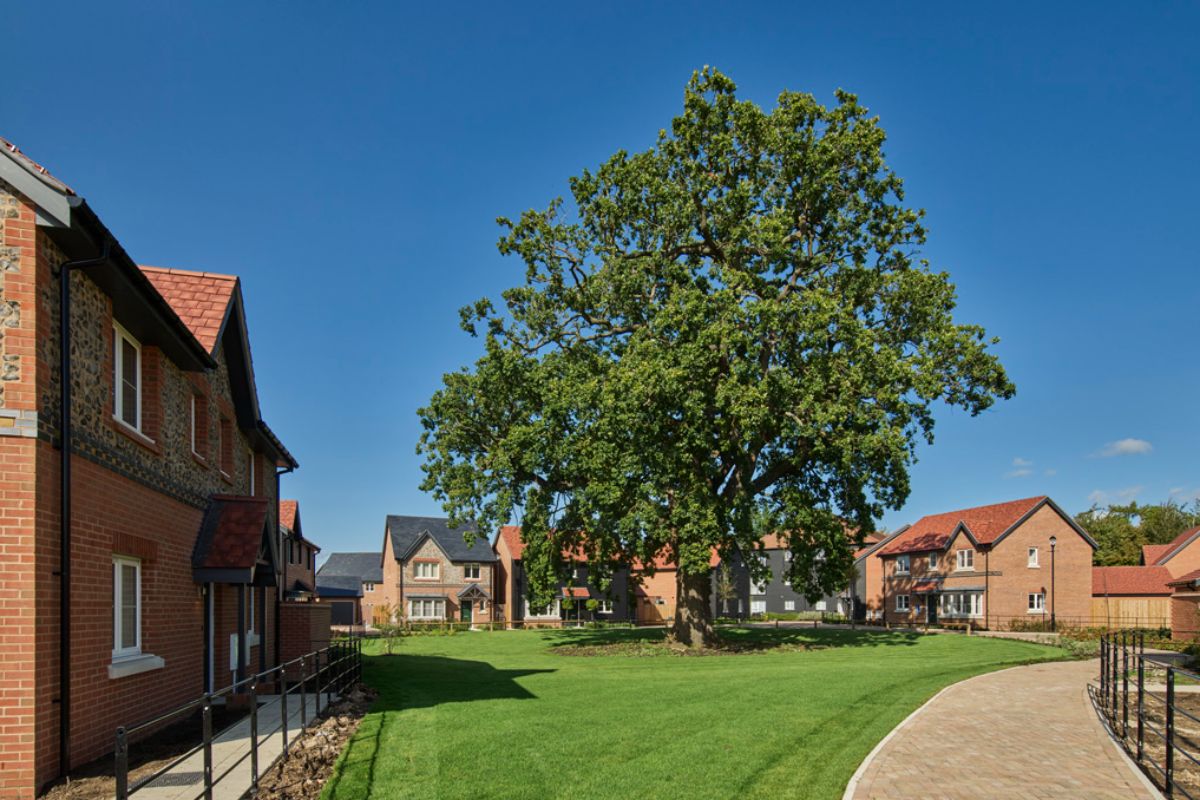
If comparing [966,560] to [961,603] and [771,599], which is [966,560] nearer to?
[961,603]

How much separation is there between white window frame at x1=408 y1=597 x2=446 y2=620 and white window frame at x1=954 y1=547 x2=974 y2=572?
111ft

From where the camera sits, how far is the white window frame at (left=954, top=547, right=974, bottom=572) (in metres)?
53.9

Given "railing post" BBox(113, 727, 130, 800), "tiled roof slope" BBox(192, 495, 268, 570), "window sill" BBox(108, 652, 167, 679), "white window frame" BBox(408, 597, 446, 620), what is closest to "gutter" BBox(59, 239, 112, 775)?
"window sill" BBox(108, 652, 167, 679)

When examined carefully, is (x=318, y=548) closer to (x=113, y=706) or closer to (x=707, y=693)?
(x=707, y=693)

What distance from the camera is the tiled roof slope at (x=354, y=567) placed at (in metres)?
71.1

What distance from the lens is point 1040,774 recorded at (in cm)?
1058

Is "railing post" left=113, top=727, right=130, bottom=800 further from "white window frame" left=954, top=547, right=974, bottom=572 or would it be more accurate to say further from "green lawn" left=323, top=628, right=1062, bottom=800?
"white window frame" left=954, top=547, right=974, bottom=572

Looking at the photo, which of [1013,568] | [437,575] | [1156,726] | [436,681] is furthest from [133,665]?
[437,575]

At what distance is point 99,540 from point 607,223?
76.7ft

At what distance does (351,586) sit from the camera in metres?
70.4

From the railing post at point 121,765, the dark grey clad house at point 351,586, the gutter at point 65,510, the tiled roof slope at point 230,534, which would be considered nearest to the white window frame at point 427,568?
the dark grey clad house at point 351,586

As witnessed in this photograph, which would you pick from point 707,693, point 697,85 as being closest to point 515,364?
point 697,85

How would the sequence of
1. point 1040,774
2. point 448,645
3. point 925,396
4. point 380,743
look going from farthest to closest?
point 448,645 → point 925,396 → point 380,743 → point 1040,774

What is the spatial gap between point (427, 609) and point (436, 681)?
43.9 meters
